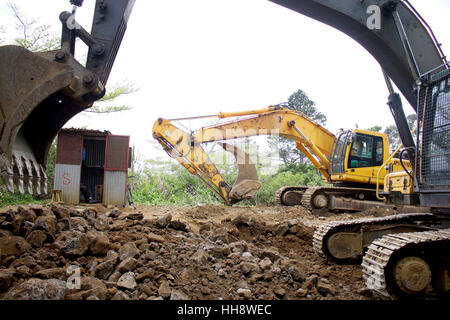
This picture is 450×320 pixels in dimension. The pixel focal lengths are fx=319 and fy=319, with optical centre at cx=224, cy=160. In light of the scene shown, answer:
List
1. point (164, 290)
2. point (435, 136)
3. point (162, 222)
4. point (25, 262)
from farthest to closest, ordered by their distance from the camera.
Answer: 1. point (162, 222)
2. point (435, 136)
3. point (25, 262)
4. point (164, 290)

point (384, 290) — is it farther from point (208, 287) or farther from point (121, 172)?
point (121, 172)

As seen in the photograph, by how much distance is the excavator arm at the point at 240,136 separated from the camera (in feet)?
31.0

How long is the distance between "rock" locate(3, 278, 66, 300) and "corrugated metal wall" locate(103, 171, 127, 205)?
7.96 m

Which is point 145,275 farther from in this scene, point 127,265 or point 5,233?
point 5,233

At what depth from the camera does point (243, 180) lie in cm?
972

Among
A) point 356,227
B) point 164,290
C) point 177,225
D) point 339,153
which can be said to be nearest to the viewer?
point 164,290

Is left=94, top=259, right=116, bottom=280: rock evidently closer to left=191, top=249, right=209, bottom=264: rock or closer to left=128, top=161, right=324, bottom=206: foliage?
left=191, top=249, right=209, bottom=264: rock

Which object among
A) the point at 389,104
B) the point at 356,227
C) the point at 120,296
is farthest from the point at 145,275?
the point at 389,104

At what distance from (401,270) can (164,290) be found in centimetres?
213

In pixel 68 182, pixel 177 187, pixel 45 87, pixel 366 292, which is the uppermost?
pixel 45 87

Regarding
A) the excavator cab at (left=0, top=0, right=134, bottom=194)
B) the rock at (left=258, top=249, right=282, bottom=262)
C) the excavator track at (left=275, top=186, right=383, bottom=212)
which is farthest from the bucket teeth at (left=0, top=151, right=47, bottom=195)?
the excavator track at (left=275, top=186, right=383, bottom=212)

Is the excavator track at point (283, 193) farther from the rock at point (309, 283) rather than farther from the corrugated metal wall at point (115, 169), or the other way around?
the rock at point (309, 283)

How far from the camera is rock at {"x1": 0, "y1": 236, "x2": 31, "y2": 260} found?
281cm

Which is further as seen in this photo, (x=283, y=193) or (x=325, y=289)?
(x=283, y=193)
